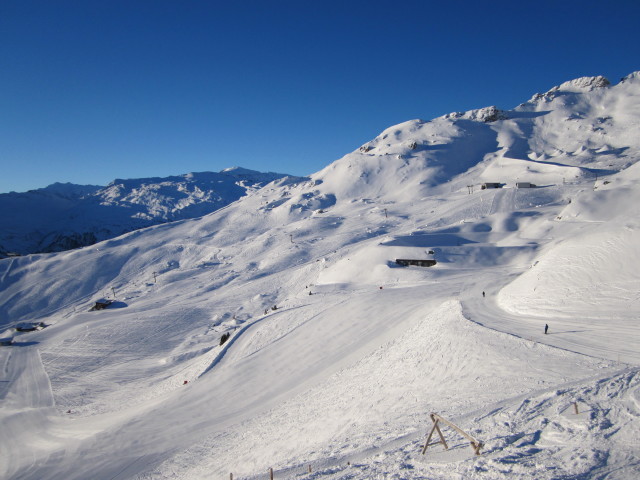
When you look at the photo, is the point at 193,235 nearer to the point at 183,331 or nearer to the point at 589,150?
the point at 183,331

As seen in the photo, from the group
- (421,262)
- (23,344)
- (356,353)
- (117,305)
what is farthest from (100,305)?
(421,262)

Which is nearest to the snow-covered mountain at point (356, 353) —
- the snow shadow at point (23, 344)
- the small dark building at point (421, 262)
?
the snow shadow at point (23, 344)

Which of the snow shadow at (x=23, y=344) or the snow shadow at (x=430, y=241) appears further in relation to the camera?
the snow shadow at (x=430, y=241)

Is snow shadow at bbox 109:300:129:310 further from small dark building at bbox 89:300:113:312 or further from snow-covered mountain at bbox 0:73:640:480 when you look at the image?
small dark building at bbox 89:300:113:312

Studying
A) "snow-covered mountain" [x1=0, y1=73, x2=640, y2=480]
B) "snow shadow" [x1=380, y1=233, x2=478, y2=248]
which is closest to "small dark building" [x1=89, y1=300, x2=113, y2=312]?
"snow-covered mountain" [x1=0, y1=73, x2=640, y2=480]

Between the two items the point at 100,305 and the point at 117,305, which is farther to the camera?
the point at 117,305

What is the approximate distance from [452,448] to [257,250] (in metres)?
75.4

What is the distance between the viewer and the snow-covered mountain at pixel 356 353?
476 inches

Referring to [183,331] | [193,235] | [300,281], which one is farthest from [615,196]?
[193,235]

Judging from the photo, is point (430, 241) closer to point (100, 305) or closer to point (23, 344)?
point (100, 305)

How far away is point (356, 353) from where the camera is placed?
27828mm

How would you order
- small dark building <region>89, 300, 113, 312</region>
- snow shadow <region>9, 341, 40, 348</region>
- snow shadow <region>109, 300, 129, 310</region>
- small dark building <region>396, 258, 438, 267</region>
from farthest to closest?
1. snow shadow <region>109, 300, 129, 310</region>
2. small dark building <region>89, 300, 113, 312</region>
3. small dark building <region>396, 258, 438, 267</region>
4. snow shadow <region>9, 341, 40, 348</region>

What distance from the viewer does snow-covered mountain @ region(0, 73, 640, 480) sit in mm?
12094

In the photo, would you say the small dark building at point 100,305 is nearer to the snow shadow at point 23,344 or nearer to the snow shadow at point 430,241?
the snow shadow at point 23,344
